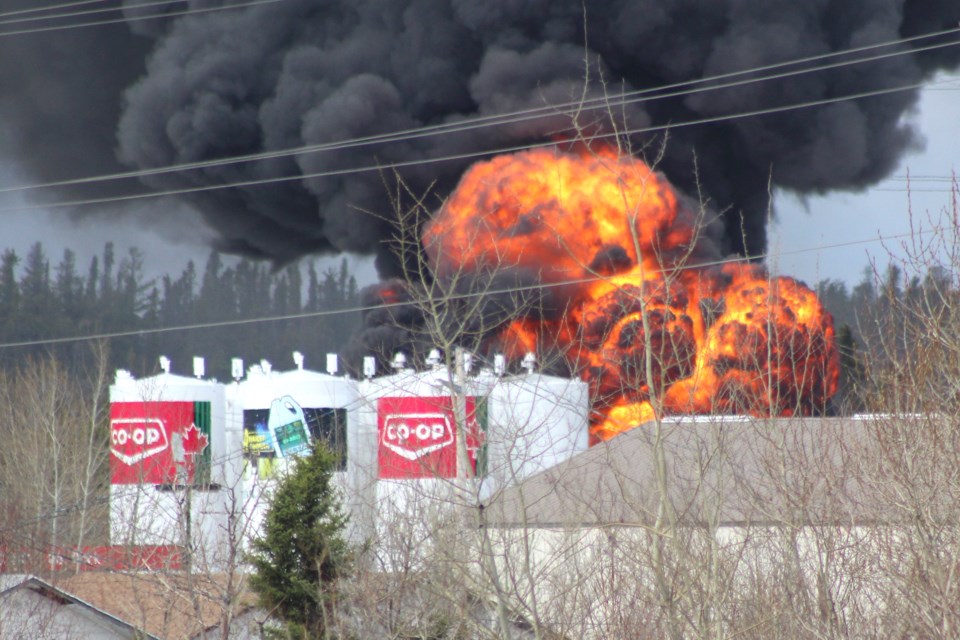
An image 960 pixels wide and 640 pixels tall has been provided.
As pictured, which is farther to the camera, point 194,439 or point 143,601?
point 194,439

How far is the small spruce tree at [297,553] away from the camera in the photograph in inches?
766

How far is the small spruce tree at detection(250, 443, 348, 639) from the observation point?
19.5 metres

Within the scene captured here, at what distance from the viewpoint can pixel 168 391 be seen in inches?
1382

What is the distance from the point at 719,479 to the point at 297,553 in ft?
38.0

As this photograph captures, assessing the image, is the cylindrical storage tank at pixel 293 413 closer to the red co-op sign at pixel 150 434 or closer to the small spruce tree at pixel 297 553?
the red co-op sign at pixel 150 434

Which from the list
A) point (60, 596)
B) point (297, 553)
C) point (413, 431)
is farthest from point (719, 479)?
point (413, 431)

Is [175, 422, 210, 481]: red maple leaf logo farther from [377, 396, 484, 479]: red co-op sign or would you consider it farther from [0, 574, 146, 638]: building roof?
[0, 574, 146, 638]: building roof

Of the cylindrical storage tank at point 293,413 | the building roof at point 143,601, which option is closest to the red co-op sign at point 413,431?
the cylindrical storage tank at point 293,413

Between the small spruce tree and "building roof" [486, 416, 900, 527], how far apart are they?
2.77 meters

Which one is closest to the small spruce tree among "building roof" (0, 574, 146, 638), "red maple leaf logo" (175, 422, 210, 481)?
"building roof" (0, 574, 146, 638)

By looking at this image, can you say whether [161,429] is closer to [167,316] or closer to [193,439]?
[193,439]

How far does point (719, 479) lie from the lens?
386 inches

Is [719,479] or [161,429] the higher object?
[161,429]

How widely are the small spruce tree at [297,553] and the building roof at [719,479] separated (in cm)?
Answer: 277
